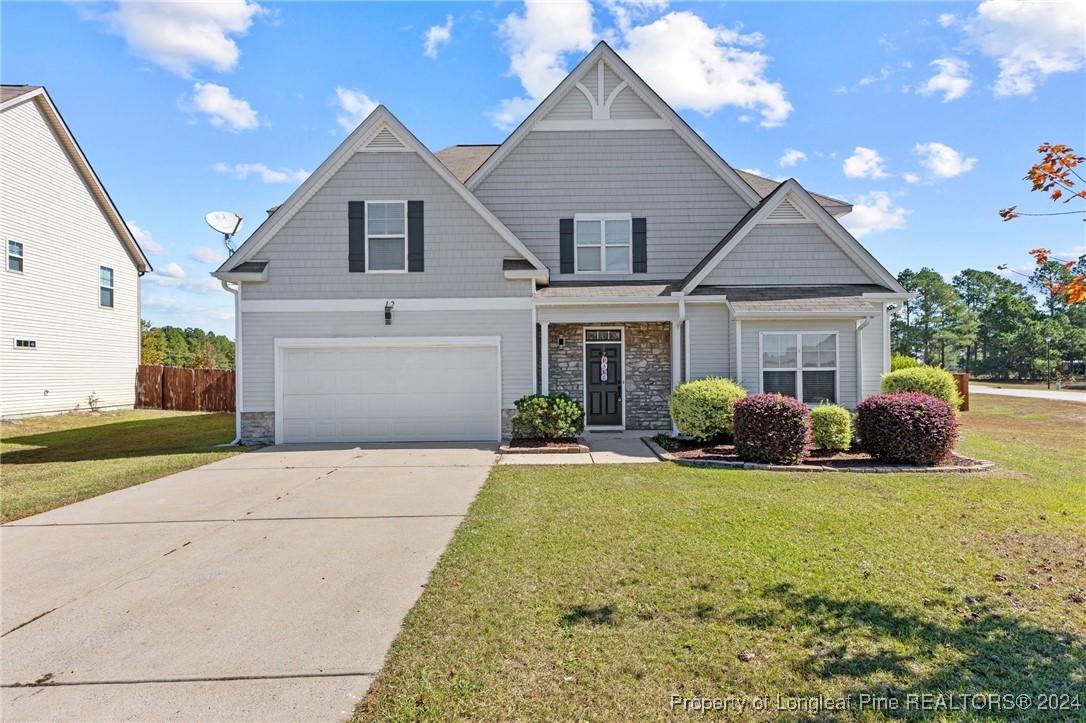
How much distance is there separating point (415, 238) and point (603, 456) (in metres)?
6.19

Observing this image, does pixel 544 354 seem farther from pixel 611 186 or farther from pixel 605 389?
pixel 611 186

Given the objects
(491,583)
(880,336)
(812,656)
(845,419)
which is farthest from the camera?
(880,336)

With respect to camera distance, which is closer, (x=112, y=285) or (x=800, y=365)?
(x=800, y=365)

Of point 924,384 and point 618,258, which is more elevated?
point 618,258

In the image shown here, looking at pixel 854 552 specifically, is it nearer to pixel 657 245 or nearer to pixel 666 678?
pixel 666 678

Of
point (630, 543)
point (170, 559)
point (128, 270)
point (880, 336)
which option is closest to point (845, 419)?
point (880, 336)

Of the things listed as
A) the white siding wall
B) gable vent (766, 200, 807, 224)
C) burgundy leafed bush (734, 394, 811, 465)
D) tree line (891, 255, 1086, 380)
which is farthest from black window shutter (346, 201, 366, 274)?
tree line (891, 255, 1086, 380)

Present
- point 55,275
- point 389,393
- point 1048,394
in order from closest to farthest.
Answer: point 389,393 → point 55,275 → point 1048,394

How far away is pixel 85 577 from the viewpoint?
4.52m

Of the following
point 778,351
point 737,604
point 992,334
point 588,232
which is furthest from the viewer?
point 992,334

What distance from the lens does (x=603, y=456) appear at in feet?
31.1

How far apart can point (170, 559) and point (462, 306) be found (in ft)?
24.4

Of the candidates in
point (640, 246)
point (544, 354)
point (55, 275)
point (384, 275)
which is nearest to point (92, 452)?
point (384, 275)

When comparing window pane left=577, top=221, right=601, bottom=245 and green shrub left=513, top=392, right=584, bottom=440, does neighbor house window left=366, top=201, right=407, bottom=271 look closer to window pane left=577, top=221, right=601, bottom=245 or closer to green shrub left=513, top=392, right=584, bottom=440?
green shrub left=513, top=392, right=584, bottom=440
